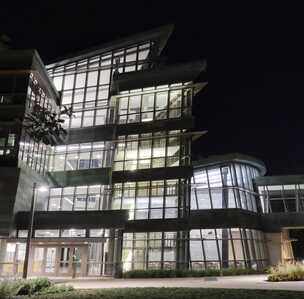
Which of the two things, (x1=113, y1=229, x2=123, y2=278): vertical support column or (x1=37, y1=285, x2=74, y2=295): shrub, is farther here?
(x1=113, y1=229, x2=123, y2=278): vertical support column

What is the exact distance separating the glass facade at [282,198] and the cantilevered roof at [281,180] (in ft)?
1.18

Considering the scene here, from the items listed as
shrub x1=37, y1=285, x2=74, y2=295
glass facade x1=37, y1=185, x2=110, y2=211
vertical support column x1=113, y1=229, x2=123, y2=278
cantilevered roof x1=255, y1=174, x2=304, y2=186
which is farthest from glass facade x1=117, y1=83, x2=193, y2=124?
shrub x1=37, y1=285, x2=74, y2=295

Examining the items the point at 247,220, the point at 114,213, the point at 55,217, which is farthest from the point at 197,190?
the point at 55,217

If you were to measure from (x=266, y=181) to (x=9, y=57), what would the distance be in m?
26.5

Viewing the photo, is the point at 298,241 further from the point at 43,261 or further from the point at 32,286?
the point at 32,286

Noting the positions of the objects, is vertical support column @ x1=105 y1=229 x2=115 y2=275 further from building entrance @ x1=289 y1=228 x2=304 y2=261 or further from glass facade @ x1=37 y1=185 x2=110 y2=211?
building entrance @ x1=289 y1=228 x2=304 y2=261

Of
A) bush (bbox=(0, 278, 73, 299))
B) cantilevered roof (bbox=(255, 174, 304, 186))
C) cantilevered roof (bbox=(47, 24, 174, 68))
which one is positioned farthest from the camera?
cantilevered roof (bbox=(47, 24, 174, 68))

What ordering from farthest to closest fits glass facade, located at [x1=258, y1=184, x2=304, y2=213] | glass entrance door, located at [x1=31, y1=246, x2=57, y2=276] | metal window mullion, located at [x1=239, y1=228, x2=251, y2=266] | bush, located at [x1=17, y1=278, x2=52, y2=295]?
glass facade, located at [x1=258, y1=184, x2=304, y2=213] → metal window mullion, located at [x1=239, y1=228, x2=251, y2=266] → glass entrance door, located at [x1=31, y1=246, x2=57, y2=276] → bush, located at [x1=17, y1=278, x2=52, y2=295]

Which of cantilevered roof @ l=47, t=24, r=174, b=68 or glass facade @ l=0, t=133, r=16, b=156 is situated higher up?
cantilevered roof @ l=47, t=24, r=174, b=68

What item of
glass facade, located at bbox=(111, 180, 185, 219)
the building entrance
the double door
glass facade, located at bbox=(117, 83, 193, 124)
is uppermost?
glass facade, located at bbox=(117, 83, 193, 124)

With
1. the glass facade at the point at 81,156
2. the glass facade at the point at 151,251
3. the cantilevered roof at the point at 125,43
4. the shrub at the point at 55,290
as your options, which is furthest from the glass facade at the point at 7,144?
the shrub at the point at 55,290

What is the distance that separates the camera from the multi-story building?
31391 millimetres

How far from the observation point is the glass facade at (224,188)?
118 ft

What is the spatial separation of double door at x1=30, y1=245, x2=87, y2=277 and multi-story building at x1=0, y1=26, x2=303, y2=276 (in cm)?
8
